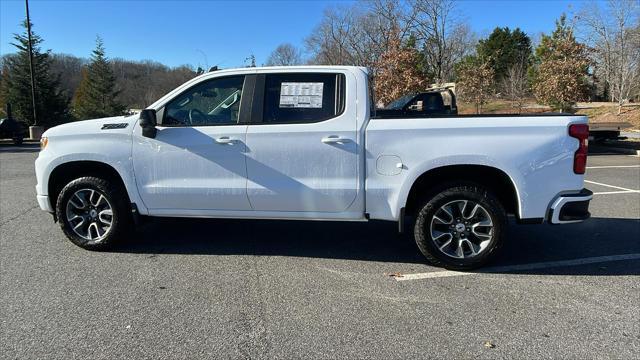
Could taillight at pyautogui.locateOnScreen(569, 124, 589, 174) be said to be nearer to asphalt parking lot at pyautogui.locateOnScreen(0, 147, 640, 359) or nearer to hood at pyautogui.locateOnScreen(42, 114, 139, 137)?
asphalt parking lot at pyautogui.locateOnScreen(0, 147, 640, 359)

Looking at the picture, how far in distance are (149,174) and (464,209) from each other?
320 cm

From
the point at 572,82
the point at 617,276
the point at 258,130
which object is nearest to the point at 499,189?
the point at 617,276

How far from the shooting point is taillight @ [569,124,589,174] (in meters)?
4.21

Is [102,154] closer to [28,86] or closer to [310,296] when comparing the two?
[310,296]

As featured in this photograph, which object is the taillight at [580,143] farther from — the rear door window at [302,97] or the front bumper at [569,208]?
the rear door window at [302,97]

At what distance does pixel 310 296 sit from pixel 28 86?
37513 mm

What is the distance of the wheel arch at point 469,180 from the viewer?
446 centimetres

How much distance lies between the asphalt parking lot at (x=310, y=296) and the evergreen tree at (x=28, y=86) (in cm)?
3309

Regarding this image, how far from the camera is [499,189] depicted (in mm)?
4688

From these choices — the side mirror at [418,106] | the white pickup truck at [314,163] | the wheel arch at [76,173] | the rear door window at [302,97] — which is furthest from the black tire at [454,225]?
the side mirror at [418,106]

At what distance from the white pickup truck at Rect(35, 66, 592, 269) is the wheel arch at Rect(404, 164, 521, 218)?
0.05ft

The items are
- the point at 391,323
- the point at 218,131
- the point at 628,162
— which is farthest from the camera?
the point at 628,162

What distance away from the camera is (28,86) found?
34.0 m

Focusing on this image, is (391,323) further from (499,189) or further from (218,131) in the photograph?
(218,131)
